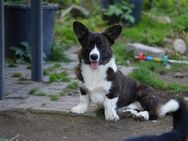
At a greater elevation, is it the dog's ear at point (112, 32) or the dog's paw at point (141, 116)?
the dog's ear at point (112, 32)

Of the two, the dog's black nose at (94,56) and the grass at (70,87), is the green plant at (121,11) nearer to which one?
the grass at (70,87)

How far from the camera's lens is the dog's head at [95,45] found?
4738 mm

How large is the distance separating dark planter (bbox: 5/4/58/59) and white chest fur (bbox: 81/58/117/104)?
137 inches

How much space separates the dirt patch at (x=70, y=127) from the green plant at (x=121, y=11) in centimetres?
636

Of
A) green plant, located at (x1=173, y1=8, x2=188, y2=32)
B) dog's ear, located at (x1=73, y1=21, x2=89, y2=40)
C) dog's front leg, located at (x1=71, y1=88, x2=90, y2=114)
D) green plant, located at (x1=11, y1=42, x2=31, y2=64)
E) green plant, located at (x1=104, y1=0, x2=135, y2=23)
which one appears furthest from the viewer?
green plant, located at (x1=104, y1=0, x2=135, y2=23)

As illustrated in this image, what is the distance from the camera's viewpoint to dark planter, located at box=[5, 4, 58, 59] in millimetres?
8242

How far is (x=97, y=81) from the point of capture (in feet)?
16.0

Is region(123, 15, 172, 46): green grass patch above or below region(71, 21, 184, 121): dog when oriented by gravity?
below

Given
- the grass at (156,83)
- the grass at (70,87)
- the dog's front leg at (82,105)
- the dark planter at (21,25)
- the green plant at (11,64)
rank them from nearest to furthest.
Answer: the dog's front leg at (82,105) → the grass at (70,87) → the grass at (156,83) → the green plant at (11,64) → the dark planter at (21,25)

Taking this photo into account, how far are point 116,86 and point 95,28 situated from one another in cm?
622

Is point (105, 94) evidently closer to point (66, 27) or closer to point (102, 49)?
point (102, 49)

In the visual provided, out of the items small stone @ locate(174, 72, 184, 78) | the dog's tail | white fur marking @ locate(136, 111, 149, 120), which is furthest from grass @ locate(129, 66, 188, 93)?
the dog's tail

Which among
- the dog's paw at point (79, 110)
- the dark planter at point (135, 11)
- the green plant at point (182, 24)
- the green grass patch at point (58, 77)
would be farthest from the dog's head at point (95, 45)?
the dark planter at point (135, 11)

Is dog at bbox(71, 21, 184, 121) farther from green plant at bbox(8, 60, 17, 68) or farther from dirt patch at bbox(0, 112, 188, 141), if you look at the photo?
green plant at bbox(8, 60, 17, 68)
